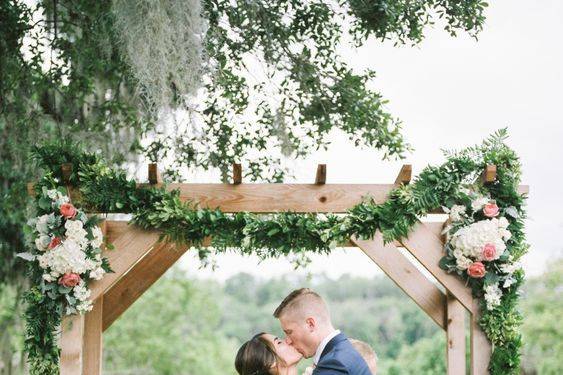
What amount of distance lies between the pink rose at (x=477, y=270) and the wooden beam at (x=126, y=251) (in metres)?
1.77

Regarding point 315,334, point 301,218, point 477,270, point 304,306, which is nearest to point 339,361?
point 315,334

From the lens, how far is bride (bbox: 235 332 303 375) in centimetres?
416

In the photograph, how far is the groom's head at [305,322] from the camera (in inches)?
169

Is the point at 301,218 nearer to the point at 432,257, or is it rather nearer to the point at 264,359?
the point at 432,257

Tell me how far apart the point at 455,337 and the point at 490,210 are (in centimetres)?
102

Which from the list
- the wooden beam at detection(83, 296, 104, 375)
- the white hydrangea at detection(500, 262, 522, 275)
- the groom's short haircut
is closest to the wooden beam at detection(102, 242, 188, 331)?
the wooden beam at detection(83, 296, 104, 375)

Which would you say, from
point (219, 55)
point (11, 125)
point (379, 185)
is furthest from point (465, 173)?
point (11, 125)

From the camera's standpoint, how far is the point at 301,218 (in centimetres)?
486

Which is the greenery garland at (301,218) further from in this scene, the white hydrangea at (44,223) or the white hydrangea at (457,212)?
the white hydrangea at (44,223)

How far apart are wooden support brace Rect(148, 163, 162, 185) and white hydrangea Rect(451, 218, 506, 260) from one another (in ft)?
5.65

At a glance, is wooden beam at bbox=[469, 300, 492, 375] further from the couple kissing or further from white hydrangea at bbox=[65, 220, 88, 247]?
white hydrangea at bbox=[65, 220, 88, 247]

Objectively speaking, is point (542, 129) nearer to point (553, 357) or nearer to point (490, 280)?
point (553, 357)

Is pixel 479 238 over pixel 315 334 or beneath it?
over

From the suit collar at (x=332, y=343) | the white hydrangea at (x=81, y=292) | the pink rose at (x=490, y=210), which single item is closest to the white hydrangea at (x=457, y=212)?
the pink rose at (x=490, y=210)
